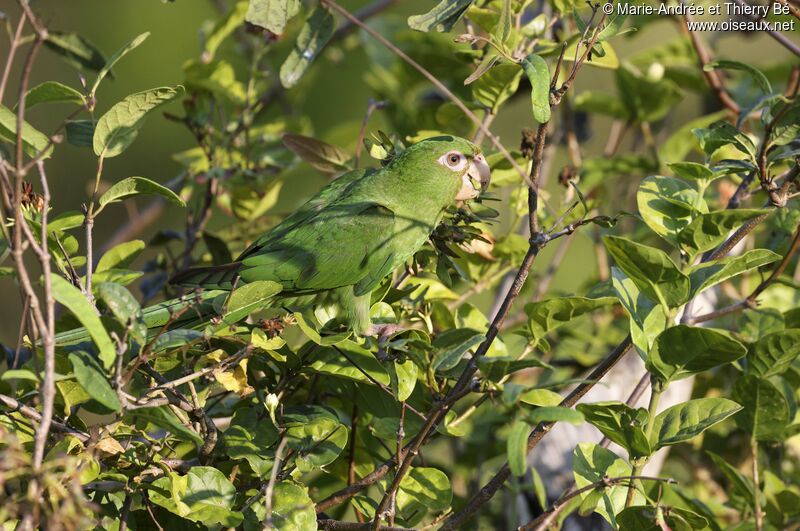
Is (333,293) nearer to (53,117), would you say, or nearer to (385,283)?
(385,283)

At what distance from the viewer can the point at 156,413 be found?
3.95ft

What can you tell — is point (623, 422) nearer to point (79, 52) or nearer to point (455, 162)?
point (455, 162)

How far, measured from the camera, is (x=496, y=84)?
Answer: 1.90 meters

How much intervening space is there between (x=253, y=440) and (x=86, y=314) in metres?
0.42

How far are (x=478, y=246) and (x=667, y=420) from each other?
0.69m

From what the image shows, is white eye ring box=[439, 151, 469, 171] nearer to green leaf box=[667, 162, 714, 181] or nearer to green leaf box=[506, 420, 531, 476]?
green leaf box=[667, 162, 714, 181]

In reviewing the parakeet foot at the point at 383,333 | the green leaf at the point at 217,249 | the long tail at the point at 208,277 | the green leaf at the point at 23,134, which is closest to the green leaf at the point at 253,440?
the parakeet foot at the point at 383,333

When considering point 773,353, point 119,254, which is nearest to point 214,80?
point 119,254

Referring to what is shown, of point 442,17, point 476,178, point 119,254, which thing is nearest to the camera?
point 442,17

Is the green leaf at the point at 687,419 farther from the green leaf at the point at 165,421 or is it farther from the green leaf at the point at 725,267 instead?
the green leaf at the point at 165,421

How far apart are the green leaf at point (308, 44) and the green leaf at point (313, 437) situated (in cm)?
90

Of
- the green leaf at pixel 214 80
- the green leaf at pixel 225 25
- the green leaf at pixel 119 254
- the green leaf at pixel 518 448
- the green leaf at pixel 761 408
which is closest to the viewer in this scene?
the green leaf at pixel 518 448

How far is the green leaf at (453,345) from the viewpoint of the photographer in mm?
1315

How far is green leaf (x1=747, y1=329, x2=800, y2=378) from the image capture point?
4.97 ft
